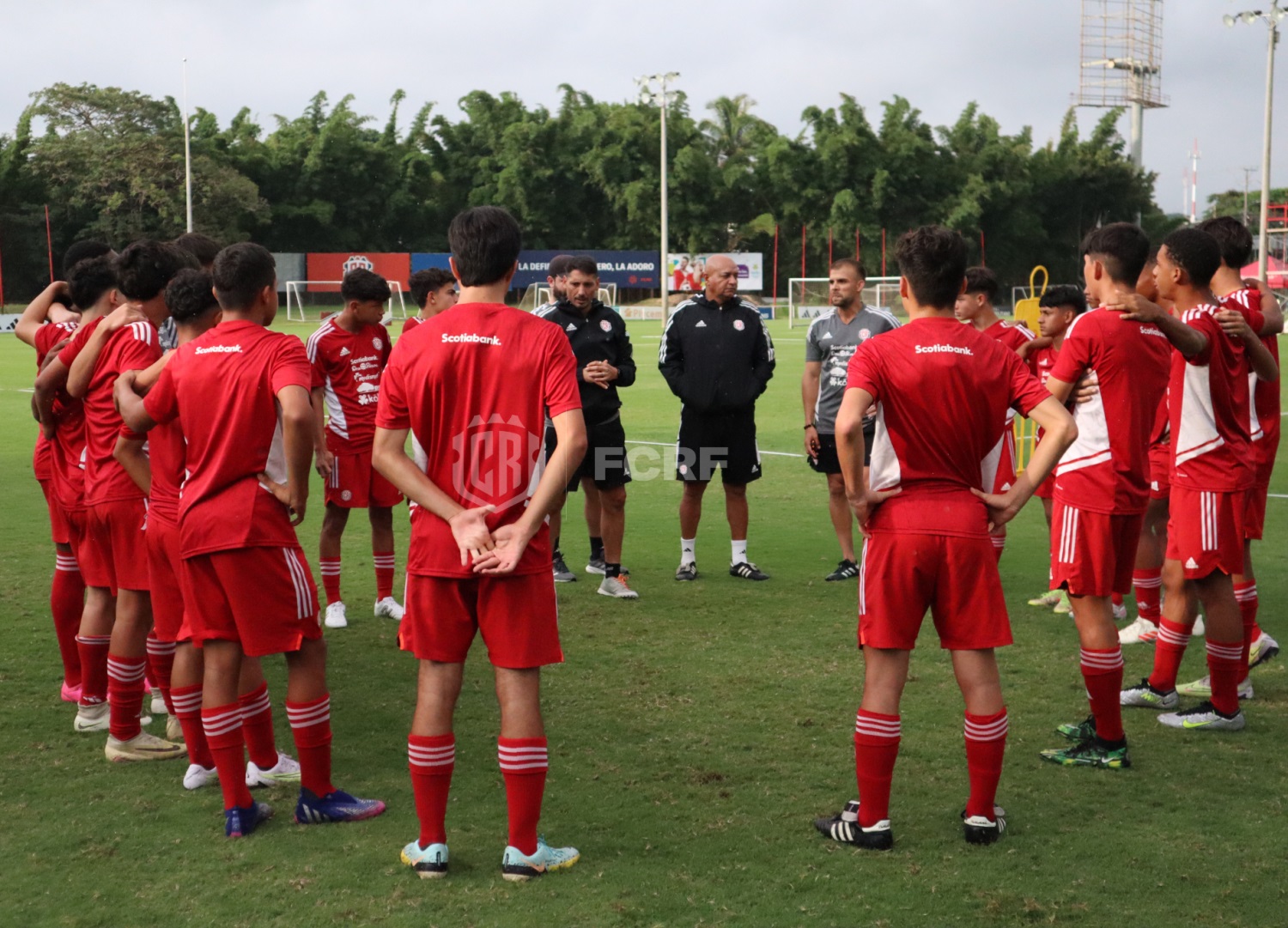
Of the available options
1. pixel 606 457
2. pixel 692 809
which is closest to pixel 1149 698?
pixel 692 809

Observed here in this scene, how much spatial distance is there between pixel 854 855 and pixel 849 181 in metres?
59.2

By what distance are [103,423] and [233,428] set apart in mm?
1243

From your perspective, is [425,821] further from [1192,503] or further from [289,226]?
[289,226]

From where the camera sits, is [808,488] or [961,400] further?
[808,488]

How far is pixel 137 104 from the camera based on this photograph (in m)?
55.2

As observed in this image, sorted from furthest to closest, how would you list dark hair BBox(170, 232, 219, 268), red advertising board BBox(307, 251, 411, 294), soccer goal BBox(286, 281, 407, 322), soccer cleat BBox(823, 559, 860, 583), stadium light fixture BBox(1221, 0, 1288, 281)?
red advertising board BBox(307, 251, 411, 294) → soccer goal BBox(286, 281, 407, 322) → stadium light fixture BBox(1221, 0, 1288, 281) → soccer cleat BBox(823, 559, 860, 583) → dark hair BBox(170, 232, 219, 268)

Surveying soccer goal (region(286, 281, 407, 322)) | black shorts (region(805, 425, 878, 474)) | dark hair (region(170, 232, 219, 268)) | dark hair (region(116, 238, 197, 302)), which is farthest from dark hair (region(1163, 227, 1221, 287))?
soccer goal (region(286, 281, 407, 322))

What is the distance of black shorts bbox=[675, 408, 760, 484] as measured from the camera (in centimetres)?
824

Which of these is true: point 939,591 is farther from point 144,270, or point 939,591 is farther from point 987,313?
point 987,313

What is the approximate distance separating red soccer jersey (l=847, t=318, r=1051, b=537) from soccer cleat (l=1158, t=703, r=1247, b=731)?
1966mm

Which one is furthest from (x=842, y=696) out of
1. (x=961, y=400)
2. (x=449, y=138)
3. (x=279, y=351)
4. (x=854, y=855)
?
(x=449, y=138)

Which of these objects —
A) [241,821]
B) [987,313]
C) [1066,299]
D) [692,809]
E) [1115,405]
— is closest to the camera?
[241,821]

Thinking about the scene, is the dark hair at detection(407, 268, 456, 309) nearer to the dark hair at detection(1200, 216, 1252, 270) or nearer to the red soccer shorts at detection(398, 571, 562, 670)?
the red soccer shorts at detection(398, 571, 562, 670)

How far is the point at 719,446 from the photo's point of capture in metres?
8.26
